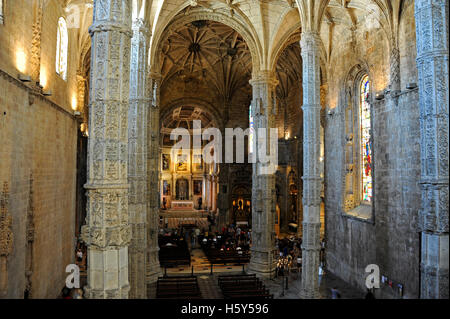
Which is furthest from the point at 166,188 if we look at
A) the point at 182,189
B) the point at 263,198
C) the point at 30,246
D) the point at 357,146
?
the point at 30,246

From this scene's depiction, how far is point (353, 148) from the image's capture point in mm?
17359

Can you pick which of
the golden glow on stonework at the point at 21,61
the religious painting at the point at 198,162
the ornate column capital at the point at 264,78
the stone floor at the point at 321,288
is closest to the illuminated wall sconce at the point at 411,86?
the ornate column capital at the point at 264,78

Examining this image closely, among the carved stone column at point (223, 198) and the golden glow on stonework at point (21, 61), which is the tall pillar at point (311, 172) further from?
the carved stone column at point (223, 198)

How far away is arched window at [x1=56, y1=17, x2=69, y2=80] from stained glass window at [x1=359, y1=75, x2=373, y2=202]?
14107mm

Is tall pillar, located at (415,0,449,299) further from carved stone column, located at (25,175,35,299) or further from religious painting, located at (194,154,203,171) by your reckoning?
religious painting, located at (194,154,203,171)

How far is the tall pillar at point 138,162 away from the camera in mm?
10609

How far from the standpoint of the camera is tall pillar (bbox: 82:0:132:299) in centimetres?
603

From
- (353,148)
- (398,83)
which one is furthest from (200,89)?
(398,83)

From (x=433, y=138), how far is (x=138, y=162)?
26.6ft

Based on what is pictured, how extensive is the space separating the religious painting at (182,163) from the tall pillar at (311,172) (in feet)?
105

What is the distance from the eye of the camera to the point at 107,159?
618 centimetres

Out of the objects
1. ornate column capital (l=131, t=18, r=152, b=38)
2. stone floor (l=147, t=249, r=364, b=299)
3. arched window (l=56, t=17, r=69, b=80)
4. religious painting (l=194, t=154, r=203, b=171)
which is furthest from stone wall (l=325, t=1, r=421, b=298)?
religious painting (l=194, t=154, r=203, b=171)
